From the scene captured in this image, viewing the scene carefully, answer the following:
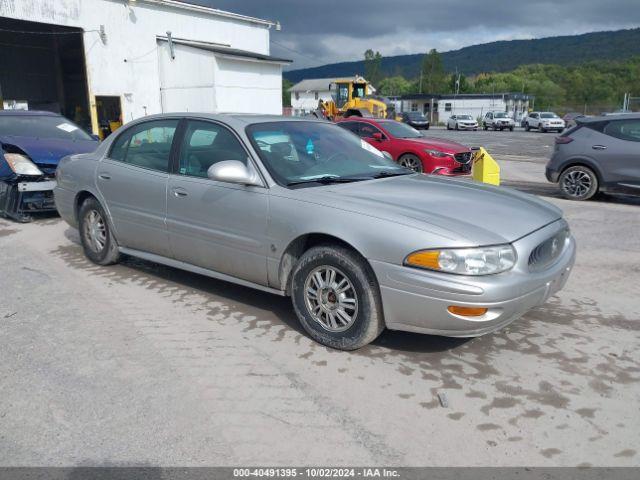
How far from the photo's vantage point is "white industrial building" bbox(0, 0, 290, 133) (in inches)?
840

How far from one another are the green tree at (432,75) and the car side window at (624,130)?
313ft

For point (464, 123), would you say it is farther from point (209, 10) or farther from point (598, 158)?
point (598, 158)

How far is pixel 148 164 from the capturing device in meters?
4.93

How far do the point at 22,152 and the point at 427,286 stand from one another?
7111 mm

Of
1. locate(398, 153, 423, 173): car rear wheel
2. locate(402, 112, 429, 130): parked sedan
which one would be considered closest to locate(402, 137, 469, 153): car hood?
locate(398, 153, 423, 173): car rear wheel

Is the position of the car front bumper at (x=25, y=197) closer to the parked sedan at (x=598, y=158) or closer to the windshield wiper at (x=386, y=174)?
the windshield wiper at (x=386, y=174)

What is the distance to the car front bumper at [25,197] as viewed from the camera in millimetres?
7766

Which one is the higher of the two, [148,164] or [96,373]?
[148,164]

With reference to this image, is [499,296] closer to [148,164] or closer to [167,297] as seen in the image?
[167,297]

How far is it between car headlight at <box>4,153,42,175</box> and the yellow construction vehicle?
24551 millimetres

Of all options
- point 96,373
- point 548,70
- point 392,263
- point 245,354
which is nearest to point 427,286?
point 392,263

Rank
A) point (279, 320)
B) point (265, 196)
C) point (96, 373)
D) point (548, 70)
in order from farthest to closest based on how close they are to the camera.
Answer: point (548, 70)
point (279, 320)
point (265, 196)
point (96, 373)

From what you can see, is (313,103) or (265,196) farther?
(313,103)

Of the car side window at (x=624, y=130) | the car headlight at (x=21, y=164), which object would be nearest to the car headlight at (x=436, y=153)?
the car side window at (x=624, y=130)
